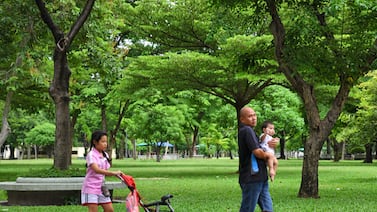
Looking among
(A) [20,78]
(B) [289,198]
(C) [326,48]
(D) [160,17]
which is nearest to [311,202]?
(B) [289,198]

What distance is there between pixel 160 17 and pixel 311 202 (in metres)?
13.2

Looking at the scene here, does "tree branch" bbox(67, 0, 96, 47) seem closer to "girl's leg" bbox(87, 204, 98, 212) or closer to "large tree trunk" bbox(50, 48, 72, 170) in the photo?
"large tree trunk" bbox(50, 48, 72, 170)

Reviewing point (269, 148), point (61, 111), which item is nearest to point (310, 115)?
point (61, 111)

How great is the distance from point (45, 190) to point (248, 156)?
20.2ft

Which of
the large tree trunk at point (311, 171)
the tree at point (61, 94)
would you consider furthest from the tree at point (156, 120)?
the large tree trunk at point (311, 171)

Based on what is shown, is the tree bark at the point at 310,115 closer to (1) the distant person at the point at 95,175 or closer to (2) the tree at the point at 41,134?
(1) the distant person at the point at 95,175

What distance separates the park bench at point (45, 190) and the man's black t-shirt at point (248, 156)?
534 cm

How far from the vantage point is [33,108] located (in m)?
28.5

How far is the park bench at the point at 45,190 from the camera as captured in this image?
11.6 metres

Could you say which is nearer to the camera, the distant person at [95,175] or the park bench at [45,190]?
the distant person at [95,175]

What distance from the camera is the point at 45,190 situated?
38.3 ft

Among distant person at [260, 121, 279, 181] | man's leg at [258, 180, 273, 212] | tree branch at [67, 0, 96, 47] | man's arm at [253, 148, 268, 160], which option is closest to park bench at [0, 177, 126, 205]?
tree branch at [67, 0, 96, 47]

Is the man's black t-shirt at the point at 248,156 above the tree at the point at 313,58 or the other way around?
the other way around

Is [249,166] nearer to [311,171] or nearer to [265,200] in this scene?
[265,200]
